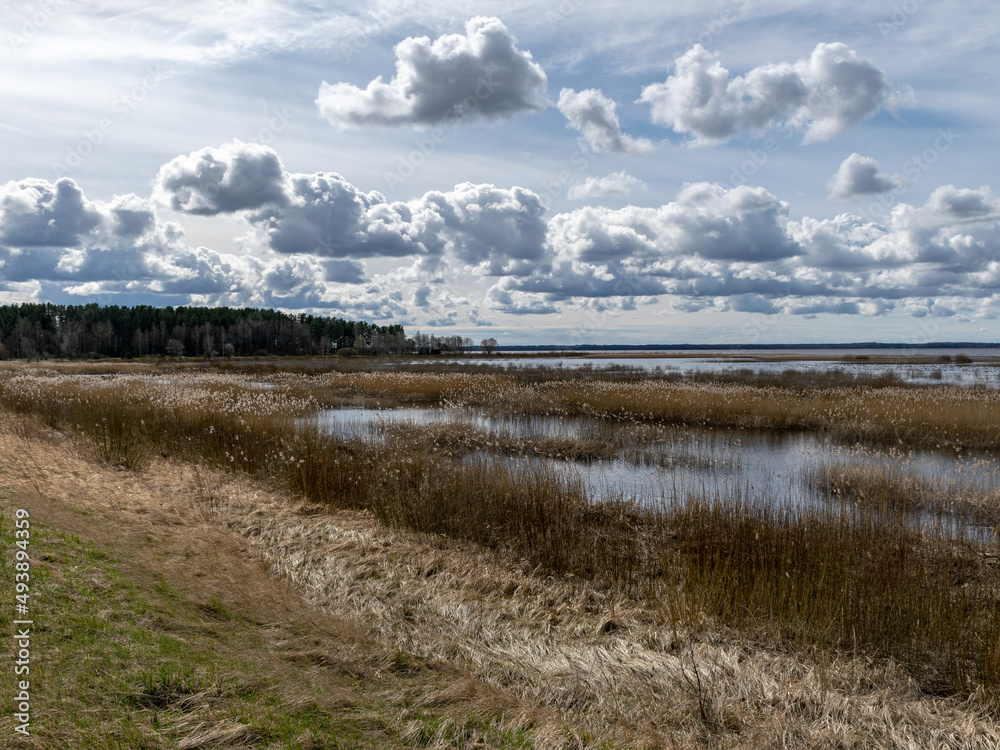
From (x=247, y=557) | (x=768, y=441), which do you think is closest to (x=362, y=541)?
(x=247, y=557)

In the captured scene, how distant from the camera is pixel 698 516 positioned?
840cm

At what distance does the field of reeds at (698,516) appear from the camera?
5.69 m

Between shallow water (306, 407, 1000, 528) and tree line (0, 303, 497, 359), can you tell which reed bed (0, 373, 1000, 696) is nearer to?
shallow water (306, 407, 1000, 528)

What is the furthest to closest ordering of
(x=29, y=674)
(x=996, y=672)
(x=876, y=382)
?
1. (x=876, y=382)
2. (x=996, y=672)
3. (x=29, y=674)

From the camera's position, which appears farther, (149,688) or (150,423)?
(150,423)

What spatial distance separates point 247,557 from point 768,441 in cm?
1677

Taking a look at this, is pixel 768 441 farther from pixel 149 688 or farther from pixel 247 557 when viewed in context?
pixel 149 688

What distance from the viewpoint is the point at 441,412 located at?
25266 millimetres

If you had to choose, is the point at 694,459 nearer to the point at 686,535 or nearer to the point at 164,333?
the point at 686,535

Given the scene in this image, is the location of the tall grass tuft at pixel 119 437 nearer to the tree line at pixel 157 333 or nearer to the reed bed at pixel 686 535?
Result: the reed bed at pixel 686 535

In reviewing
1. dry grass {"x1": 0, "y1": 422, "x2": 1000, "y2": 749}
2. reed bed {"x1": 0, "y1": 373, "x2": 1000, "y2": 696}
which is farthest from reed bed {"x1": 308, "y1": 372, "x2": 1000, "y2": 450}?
dry grass {"x1": 0, "y1": 422, "x2": 1000, "y2": 749}

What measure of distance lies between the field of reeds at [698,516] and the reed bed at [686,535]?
0.03 meters

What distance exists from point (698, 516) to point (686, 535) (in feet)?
1.06

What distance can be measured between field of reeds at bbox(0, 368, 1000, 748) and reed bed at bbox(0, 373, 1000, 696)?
0.10 ft
